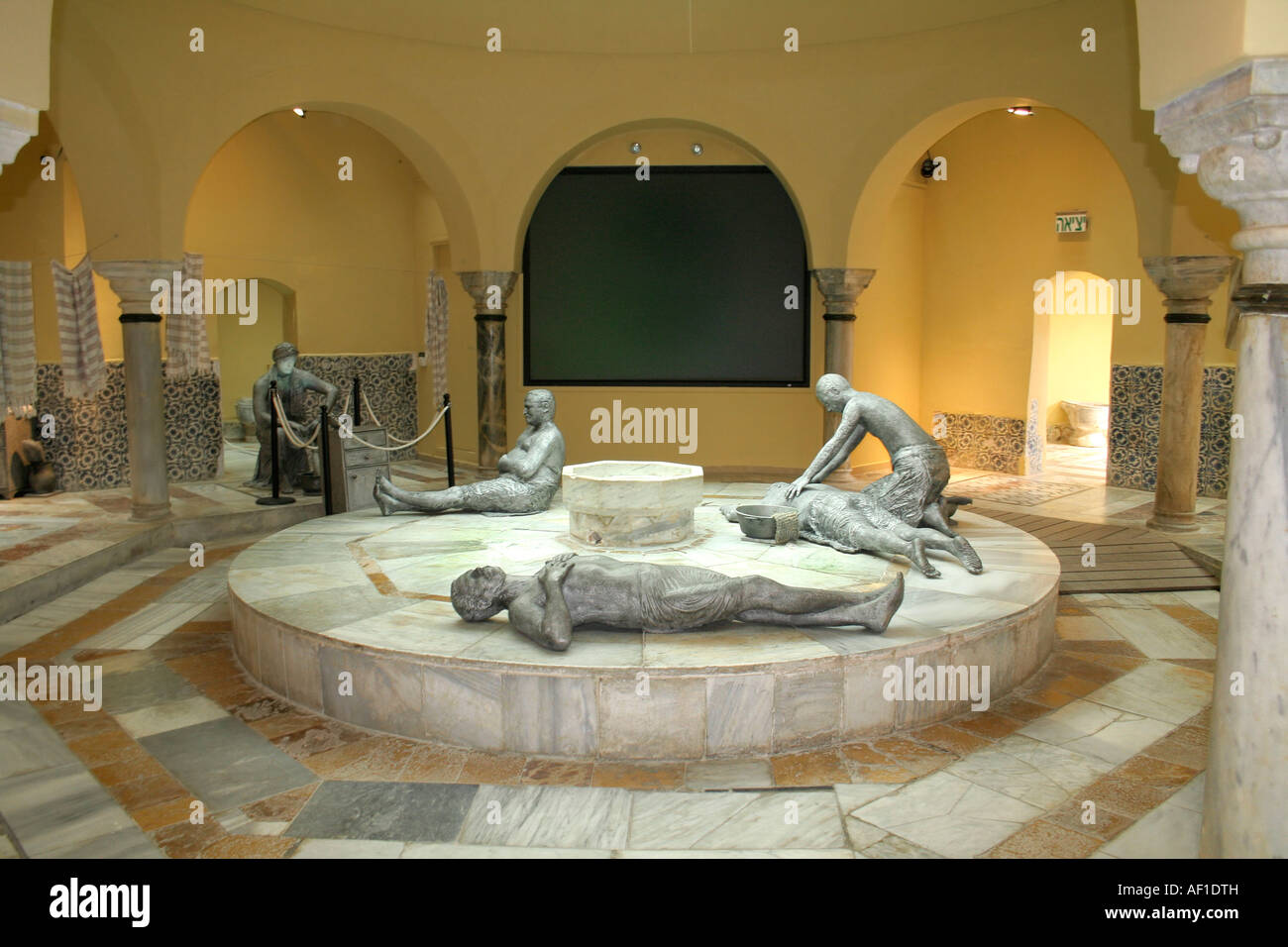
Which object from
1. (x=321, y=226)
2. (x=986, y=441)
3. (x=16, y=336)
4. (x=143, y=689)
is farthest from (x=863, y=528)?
(x=321, y=226)

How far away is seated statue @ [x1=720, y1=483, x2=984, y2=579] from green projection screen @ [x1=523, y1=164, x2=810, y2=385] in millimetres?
4645

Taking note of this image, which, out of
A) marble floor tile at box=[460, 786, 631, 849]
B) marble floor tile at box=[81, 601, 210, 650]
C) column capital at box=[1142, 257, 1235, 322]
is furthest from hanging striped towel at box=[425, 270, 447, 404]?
marble floor tile at box=[460, 786, 631, 849]

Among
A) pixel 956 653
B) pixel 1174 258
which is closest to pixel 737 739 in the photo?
pixel 956 653

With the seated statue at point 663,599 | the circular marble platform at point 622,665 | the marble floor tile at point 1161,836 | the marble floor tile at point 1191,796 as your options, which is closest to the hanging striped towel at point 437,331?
the circular marble platform at point 622,665

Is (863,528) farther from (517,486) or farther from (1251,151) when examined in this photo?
(1251,151)

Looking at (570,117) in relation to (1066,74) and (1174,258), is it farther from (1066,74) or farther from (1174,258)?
(1174,258)

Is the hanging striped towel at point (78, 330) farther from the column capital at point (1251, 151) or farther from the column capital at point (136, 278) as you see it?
the column capital at point (1251, 151)

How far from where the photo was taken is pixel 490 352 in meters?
10.7

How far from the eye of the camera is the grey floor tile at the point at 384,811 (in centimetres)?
374

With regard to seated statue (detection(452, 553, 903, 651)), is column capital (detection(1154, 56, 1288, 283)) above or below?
above

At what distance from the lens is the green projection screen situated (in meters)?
11.3

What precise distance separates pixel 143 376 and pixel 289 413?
1.53 meters

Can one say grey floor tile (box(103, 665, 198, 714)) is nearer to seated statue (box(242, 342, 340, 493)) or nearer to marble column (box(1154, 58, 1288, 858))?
seated statue (box(242, 342, 340, 493))
